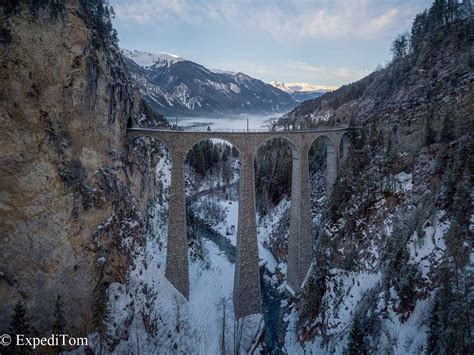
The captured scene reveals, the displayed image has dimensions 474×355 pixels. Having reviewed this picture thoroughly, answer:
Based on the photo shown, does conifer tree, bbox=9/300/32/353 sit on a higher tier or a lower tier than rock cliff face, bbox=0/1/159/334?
lower

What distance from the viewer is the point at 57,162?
690 inches

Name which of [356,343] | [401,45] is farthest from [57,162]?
[401,45]

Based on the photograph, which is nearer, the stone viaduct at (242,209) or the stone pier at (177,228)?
the stone pier at (177,228)

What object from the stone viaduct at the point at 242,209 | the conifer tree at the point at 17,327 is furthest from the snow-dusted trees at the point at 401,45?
the conifer tree at the point at 17,327

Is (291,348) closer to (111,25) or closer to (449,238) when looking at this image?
(449,238)

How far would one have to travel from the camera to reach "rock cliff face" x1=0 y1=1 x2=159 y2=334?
625 inches

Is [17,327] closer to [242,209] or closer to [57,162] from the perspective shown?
[57,162]

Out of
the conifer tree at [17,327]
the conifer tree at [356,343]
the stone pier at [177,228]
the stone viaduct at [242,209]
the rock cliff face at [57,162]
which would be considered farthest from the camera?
the stone viaduct at [242,209]

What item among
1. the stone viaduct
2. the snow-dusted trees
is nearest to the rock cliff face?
the stone viaduct

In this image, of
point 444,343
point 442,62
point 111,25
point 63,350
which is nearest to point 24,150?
point 63,350

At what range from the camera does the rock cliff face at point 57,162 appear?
15875mm

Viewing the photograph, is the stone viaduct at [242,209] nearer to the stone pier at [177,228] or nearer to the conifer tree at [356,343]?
the stone pier at [177,228]

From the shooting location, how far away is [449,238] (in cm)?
1427

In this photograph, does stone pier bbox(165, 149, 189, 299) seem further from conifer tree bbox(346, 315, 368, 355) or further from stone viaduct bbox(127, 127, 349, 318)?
conifer tree bbox(346, 315, 368, 355)
